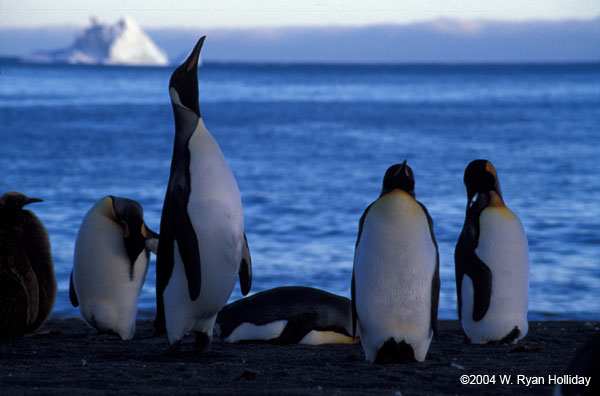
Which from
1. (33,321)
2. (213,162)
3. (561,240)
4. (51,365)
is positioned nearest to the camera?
(51,365)

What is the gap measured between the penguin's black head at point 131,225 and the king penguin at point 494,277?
7.10 feet

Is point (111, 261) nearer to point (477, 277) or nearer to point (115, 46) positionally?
point (477, 277)

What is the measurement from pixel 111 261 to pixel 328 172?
13429 millimetres

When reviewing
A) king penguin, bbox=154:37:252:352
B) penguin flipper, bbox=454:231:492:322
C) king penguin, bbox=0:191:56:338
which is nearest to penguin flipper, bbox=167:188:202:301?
king penguin, bbox=154:37:252:352

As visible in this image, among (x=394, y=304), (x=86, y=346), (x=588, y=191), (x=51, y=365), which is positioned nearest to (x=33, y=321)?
(x=86, y=346)

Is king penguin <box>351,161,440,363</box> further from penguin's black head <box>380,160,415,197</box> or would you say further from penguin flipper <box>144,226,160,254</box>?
penguin flipper <box>144,226,160,254</box>

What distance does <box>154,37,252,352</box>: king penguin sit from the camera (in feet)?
14.6

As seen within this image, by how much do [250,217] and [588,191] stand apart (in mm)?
6843

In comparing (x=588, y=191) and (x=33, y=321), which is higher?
(x=588, y=191)

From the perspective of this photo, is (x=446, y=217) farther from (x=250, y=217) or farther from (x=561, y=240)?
(x=250, y=217)

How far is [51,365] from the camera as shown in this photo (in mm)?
4250

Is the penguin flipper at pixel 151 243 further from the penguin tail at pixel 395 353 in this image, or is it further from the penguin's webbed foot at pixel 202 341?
the penguin tail at pixel 395 353

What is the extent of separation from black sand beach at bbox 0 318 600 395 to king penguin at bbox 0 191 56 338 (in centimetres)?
15

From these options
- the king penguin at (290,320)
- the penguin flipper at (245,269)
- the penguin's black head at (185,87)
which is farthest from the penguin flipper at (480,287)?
the penguin's black head at (185,87)
